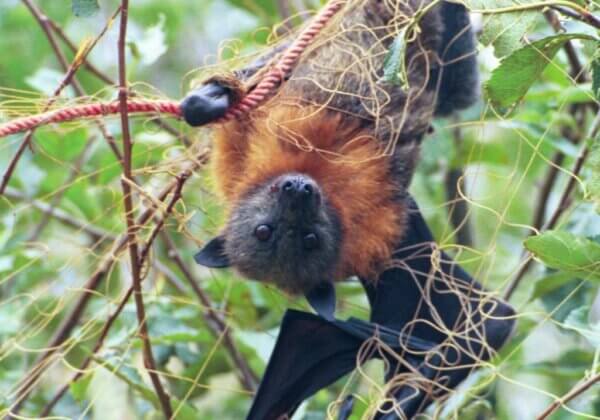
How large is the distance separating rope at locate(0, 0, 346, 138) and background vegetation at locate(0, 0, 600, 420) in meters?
0.19

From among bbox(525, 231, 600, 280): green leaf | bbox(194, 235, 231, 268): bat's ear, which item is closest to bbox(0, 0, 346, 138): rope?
bbox(194, 235, 231, 268): bat's ear

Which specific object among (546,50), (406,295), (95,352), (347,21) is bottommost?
(406,295)

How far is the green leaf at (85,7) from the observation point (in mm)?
3766

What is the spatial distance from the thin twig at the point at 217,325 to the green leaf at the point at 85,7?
5.75 feet

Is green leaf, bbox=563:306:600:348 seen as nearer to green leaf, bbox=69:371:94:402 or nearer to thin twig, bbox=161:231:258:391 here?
thin twig, bbox=161:231:258:391

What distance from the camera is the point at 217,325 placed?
552 centimetres

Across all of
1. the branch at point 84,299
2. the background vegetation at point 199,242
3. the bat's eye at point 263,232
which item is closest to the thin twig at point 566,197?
Answer: the background vegetation at point 199,242

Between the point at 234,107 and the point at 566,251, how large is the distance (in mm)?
1388

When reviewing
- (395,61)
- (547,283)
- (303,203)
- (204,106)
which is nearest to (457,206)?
(547,283)

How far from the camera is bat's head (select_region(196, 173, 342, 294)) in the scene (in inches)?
194

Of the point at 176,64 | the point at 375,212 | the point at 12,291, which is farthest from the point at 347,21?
the point at 176,64

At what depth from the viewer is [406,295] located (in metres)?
5.22

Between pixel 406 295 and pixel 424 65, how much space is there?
3.67ft

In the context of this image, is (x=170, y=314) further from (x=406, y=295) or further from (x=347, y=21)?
(x=347, y=21)
